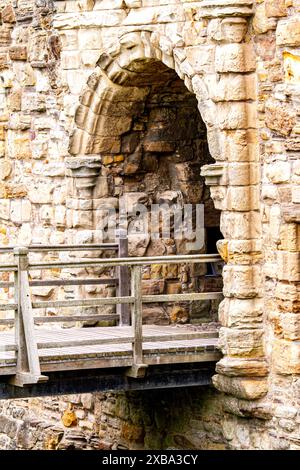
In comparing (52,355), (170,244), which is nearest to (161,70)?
(170,244)

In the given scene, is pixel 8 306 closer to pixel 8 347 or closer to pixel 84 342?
pixel 8 347

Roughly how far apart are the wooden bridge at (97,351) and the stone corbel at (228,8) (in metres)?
1.92

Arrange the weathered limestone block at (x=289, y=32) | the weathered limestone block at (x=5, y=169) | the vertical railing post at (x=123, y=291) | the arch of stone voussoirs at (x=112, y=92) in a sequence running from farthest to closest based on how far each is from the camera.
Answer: the weathered limestone block at (x=5, y=169)
the vertical railing post at (x=123, y=291)
the arch of stone voussoirs at (x=112, y=92)
the weathered limestone block at (x=289, y=32)

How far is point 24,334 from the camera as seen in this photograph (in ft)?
45.2

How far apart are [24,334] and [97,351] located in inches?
24.5

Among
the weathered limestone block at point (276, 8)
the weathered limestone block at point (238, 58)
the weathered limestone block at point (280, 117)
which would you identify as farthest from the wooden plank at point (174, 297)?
the weathered limestone block at point (276, 8)

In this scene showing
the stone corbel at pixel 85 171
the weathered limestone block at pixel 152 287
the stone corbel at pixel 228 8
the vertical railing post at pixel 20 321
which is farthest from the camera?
the weathered limestone block at pixel 152 287

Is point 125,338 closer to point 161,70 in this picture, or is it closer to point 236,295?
point 236,295

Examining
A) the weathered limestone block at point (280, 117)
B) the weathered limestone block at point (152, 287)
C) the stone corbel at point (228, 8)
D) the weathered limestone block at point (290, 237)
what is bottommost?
the weathered limestone block at point (152, 287)

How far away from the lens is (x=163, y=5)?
14664 millimetres

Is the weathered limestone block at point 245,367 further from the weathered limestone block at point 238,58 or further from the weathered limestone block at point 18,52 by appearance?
the weathered limestone block at point 18,52

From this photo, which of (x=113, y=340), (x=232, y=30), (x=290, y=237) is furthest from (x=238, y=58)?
(x=113, y=340)

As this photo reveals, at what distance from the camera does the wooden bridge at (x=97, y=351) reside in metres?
13.8
